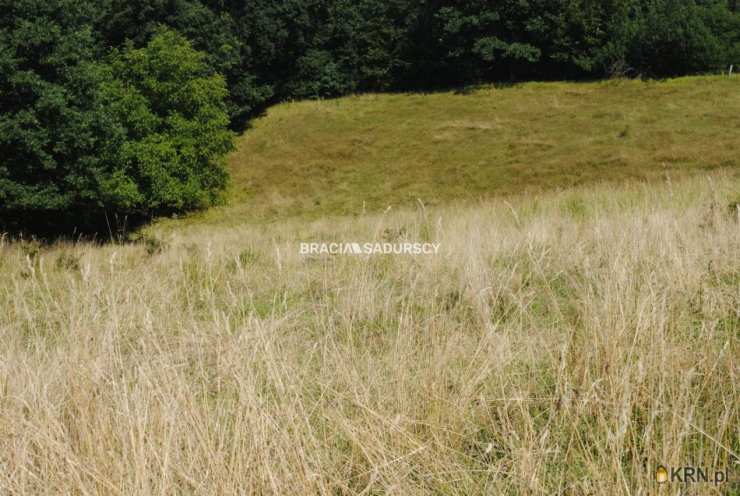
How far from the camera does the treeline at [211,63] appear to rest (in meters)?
16.3

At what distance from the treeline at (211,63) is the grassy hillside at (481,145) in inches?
162

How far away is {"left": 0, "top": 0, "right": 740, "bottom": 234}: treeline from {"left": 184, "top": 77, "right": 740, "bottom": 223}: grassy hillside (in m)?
4.11

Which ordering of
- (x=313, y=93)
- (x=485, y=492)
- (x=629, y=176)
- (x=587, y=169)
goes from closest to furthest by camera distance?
(x=485, y=492) < (x=629, y=176) < (x=587, y=169) < (x=313, y=93)

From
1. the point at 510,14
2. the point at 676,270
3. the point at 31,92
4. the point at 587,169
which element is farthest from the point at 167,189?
the point at 510,14

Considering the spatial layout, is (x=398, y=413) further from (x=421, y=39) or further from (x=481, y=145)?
(x=421, y=39)

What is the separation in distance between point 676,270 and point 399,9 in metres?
49.3

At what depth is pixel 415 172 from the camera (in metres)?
28.1

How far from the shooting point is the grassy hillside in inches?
935

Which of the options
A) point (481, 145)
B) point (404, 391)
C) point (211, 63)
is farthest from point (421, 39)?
point (404, 391)

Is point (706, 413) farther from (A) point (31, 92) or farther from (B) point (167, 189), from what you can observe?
(B) point (167, 189)

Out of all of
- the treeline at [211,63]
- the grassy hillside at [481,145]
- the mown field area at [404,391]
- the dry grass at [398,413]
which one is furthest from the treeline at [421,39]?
the dry grass at [398,413]

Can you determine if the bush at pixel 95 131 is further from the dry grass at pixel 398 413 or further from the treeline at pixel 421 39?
the dry grass at pixel 398 413

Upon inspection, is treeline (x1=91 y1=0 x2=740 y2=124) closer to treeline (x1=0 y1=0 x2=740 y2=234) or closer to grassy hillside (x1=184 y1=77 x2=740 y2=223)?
treeline (x1=0 y1=0 x2=740 y2=234)

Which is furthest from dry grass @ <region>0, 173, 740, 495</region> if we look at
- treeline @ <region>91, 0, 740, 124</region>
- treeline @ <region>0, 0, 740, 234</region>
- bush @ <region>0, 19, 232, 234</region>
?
treeline @ <region>91, 0, 740, 124</region>
